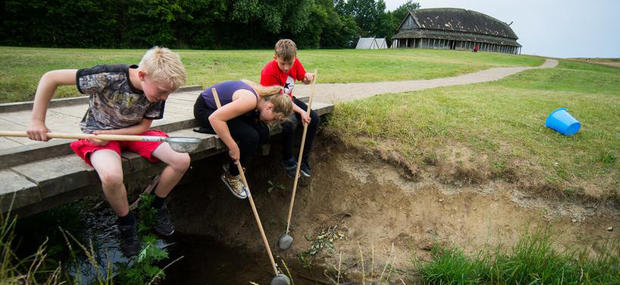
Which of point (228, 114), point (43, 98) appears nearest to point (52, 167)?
point (43, 98)

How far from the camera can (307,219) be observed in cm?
541

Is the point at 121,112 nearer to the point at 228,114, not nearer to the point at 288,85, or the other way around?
the point at 228,114

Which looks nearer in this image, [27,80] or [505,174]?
[505,174]

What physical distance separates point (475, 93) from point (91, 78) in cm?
870

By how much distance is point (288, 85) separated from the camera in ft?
16.9

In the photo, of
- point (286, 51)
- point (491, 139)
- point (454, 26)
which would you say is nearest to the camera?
point (286, 51)

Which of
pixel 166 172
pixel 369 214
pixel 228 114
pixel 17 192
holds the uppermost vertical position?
pixel 228 114

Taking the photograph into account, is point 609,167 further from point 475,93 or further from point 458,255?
point 475,93

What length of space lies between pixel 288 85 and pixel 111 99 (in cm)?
253

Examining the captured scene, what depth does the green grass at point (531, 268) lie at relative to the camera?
11.4 feet

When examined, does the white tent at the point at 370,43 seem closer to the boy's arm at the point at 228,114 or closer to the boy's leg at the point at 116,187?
the boy's arm at the point at 228,114

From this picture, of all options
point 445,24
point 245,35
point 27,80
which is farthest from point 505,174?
point 445,24

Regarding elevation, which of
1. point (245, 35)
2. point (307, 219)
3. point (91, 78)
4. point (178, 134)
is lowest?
point (307, 219)

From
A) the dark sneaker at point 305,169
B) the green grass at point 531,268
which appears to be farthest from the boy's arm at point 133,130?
the green grass at point 531,268
